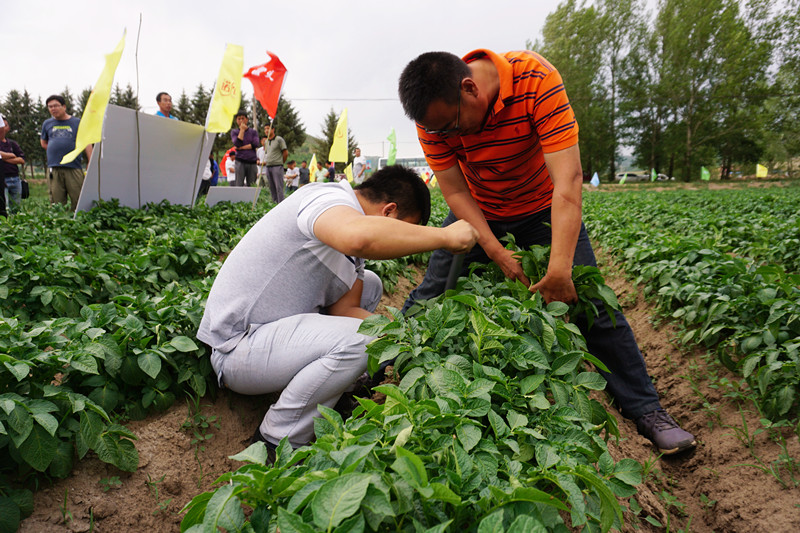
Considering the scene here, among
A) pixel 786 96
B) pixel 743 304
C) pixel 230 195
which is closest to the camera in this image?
pixel 743 304

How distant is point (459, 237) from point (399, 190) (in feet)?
1.19

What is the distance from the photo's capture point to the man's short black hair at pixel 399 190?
6.81 feet

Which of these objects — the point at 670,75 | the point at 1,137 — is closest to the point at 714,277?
the point at 1,137

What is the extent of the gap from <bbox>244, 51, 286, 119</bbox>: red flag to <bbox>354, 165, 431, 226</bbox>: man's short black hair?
8965 millimetres

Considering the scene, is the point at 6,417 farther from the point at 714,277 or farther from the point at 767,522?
the point at 714,277

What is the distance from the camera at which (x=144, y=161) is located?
24.0ft

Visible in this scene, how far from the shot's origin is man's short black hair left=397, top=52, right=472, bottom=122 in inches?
73.9

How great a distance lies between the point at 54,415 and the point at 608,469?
1830mm

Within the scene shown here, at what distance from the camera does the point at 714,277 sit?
3.20 metres

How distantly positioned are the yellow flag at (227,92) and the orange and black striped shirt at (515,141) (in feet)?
A: 22.7

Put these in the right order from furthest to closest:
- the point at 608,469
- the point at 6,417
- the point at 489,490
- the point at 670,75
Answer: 1. the point at 670,75
2. the point at 6,417
3. the point at 608,469
4. the point at 489,490

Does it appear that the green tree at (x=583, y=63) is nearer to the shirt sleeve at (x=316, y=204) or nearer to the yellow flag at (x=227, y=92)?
the yellow flag at (x=227, y=92)

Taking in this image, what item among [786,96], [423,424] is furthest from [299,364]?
[786,96]

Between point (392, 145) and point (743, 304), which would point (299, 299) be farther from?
point (392, 145)
